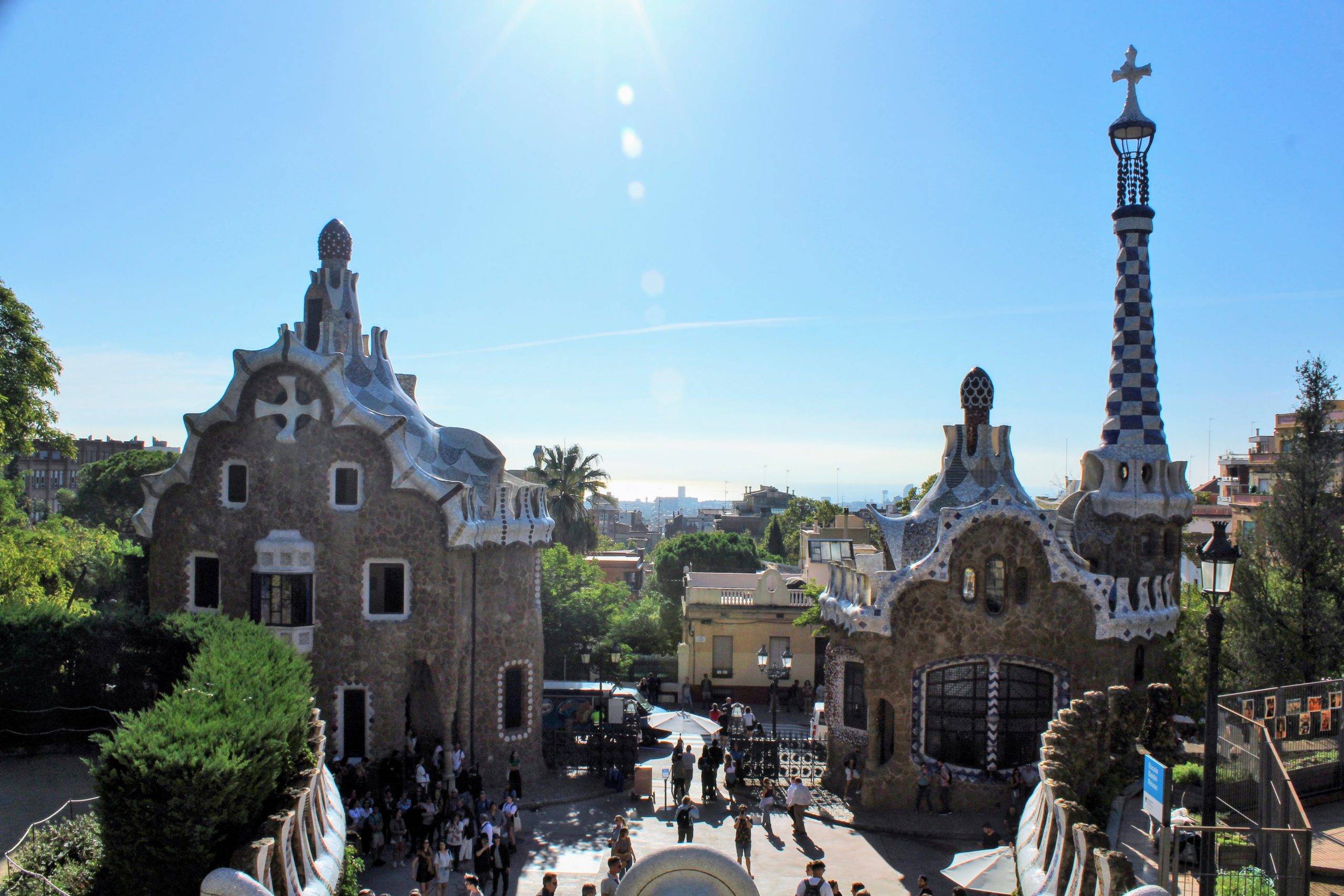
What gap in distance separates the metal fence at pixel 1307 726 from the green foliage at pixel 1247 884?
15.3ft

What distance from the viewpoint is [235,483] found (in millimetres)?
21422

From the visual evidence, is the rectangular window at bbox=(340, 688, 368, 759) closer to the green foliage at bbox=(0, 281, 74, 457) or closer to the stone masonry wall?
the stone masonry wall

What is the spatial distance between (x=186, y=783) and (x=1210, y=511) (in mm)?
44646

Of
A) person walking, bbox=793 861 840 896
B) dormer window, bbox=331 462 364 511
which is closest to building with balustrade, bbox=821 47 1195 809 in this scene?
person walking, bbox=793 861 840 896

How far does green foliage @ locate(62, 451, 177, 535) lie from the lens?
51750mm

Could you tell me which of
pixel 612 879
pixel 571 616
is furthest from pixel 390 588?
pixel 571 616

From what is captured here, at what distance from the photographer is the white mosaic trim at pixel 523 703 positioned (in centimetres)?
2227

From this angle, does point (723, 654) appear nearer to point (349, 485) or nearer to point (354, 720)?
point (354, 720)

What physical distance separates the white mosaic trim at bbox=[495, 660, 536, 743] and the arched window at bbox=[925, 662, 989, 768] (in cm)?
856

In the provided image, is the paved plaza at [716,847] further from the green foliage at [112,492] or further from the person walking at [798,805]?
the green foliage at [112,492]

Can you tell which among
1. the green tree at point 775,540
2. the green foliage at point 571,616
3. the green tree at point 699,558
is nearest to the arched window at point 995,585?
the green foliage at point 571,616

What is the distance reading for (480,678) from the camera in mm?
22156

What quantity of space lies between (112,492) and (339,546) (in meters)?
38.0

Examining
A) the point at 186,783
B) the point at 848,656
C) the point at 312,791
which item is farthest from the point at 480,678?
the point at 186,783
